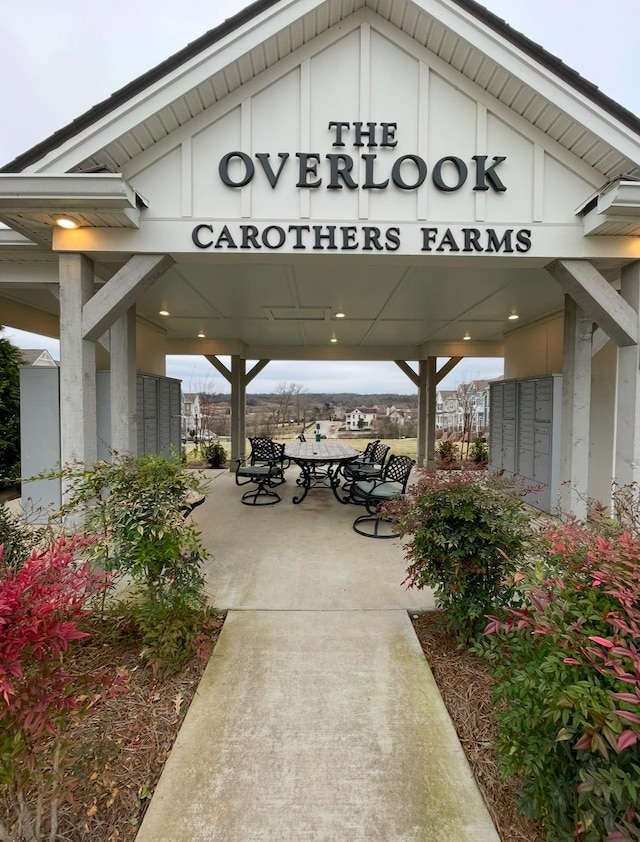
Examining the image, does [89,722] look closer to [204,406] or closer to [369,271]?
[369,271]

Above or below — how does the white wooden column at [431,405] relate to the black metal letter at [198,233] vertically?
below

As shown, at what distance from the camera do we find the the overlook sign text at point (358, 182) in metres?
3.34

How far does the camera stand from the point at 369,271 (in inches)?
173

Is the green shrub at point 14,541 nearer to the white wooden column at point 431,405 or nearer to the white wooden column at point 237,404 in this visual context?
the white wooden column at point 237,404

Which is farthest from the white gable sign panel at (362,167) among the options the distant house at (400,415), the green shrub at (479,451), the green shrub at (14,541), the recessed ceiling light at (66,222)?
the distant house at (400,415)

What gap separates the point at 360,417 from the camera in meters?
17.3

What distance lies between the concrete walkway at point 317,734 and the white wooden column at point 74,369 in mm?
1761

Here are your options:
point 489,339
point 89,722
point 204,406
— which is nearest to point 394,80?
point 89,722

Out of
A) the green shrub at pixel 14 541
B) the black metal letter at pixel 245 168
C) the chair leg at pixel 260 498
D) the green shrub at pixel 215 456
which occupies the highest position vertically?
the black metal letter at pixel 245 168

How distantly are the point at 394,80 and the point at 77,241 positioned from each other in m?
3.26

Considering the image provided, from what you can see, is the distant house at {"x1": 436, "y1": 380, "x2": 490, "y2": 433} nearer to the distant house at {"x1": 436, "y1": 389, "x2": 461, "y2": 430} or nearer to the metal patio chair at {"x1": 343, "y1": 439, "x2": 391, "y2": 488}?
the distant house at {"x1": 436, "y1": 389, "x2": 461, "y2": 430}

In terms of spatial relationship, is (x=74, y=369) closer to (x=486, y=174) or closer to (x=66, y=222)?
(x=66, y=222)

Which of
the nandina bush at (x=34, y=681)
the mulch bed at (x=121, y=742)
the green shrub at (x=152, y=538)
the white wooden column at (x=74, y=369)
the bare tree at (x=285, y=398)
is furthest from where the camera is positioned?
the bare tree at (x=285, y=398)

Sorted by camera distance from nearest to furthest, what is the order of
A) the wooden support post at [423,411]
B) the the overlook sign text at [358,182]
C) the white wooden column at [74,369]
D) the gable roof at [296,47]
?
the gable roof at [296,47]
the white wooden column at [74,369]
the the overlook sign text at [358,182]
the wooden support post at [423,411]
